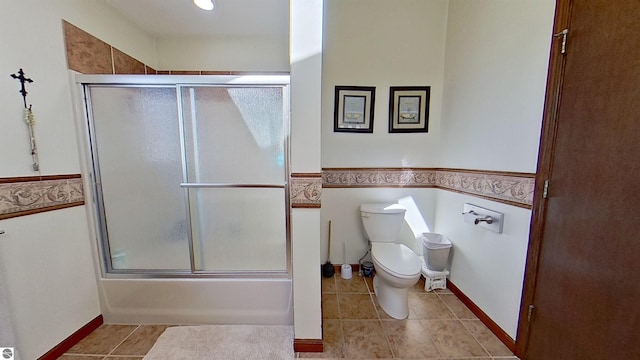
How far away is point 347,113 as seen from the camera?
7.02 feet

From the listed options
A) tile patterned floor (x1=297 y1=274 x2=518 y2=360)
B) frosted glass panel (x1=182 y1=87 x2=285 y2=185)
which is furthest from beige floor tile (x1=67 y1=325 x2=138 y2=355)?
tile patterned floor (x1=297 y1=274 x2=518 y2=360)

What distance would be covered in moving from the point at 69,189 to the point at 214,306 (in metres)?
1.20

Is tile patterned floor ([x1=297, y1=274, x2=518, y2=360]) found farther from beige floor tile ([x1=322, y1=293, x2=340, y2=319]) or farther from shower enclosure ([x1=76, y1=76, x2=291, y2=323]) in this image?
shower enclosure ([x1=76, y1=76, x2=291, y2=323])

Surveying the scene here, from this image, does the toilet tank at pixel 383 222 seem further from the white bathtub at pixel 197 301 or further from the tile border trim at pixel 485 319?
the white bathtub at pixel 197 301

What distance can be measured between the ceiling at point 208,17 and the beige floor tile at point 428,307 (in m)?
2.55

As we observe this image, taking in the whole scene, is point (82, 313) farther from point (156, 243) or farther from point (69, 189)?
point (69, 189)

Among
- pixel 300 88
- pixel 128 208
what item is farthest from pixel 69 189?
pixel 300 88

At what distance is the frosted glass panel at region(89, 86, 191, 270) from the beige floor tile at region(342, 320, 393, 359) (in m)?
1.26

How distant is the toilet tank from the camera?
6.56ft

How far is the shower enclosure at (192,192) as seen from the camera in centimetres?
154

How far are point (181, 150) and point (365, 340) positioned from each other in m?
1.81

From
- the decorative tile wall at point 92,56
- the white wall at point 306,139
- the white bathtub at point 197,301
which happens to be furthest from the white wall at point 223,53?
the white bathtub at point 197,301

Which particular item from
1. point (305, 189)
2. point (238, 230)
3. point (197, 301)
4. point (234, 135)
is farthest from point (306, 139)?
point (197, 301)

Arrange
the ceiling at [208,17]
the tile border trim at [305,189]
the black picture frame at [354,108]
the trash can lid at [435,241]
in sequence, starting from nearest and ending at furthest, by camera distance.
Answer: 1. the tile border trim at [305,189]
2. the ceiling at [208,17]
3. the trash can lid at [435,241]
4. the black picture frame at [354,108]
